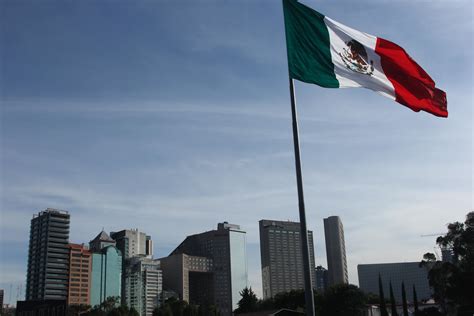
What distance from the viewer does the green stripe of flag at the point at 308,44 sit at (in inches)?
573

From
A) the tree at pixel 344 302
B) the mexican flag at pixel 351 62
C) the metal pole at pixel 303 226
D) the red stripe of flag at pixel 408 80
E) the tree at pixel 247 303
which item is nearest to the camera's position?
the metal pole at pixel 303 226

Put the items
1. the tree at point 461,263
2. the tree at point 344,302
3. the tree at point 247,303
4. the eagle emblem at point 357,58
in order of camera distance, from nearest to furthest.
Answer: the eagle emblem at point 357,58 → the tree at point 461,263 → the tree at point 344,302 → the tree at point 247,303

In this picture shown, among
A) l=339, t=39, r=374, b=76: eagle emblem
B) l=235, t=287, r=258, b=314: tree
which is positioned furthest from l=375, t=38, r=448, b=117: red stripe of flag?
l=235, t=287, r=258, b=314: tree

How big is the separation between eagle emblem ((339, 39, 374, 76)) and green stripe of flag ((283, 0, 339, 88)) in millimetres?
899

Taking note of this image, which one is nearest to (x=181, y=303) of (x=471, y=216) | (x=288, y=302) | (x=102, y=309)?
(x=102, y=309)

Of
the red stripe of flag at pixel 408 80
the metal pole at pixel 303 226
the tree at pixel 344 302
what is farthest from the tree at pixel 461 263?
the metal pole at pixel 303 226

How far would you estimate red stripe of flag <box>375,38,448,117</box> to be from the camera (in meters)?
16.5

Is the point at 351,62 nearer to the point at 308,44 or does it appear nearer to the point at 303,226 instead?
the point at 308,44

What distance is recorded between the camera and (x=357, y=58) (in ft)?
52.4

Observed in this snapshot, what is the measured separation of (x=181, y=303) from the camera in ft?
467

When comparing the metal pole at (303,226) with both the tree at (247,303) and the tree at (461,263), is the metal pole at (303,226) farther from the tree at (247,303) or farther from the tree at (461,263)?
the tree at (247,303)

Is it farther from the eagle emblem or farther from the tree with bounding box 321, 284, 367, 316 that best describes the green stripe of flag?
the tree with bounding box 321, 284, 367, 316

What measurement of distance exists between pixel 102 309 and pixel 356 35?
145759 mm

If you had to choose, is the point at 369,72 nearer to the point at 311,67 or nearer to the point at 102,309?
the point at 311,67
